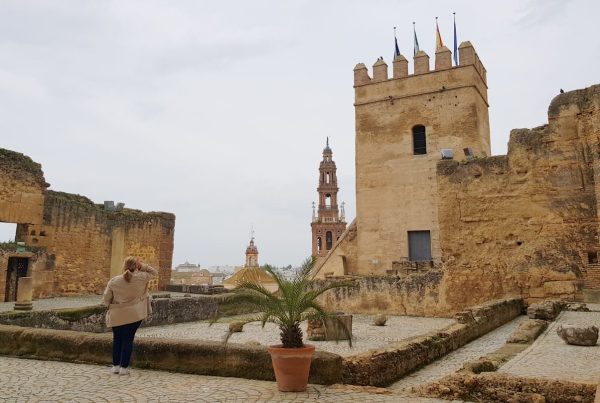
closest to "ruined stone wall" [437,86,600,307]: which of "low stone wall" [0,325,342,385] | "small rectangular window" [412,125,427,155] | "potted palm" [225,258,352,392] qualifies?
"small rectangular window" [412,125,427,155]

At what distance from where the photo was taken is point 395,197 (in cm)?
2433

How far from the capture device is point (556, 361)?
20.6 feet

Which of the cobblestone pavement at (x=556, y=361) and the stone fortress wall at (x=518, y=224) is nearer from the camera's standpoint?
the cobblestone pavement at (x=556, y=361)

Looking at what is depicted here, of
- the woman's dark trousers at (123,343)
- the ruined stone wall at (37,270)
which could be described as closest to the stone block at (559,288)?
the woman's dark trousers at (123,343)

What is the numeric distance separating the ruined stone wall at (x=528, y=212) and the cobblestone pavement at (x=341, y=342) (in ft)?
7.13

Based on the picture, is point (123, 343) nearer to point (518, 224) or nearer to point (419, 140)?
point (518, 224)

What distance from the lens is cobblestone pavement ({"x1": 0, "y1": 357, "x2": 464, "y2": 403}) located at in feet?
14.8

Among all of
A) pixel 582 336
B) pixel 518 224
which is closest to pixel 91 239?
pixel 518 224

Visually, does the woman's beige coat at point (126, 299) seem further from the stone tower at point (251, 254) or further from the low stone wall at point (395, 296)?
the stone tower at point (251, 254)

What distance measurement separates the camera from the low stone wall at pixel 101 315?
34.2ft

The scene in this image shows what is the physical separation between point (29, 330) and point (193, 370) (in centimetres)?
316

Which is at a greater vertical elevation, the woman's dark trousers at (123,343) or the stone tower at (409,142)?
the stone tower at (409,142)

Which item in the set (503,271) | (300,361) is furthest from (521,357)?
(503,271)

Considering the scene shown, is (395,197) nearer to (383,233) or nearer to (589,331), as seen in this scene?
(383,233)
